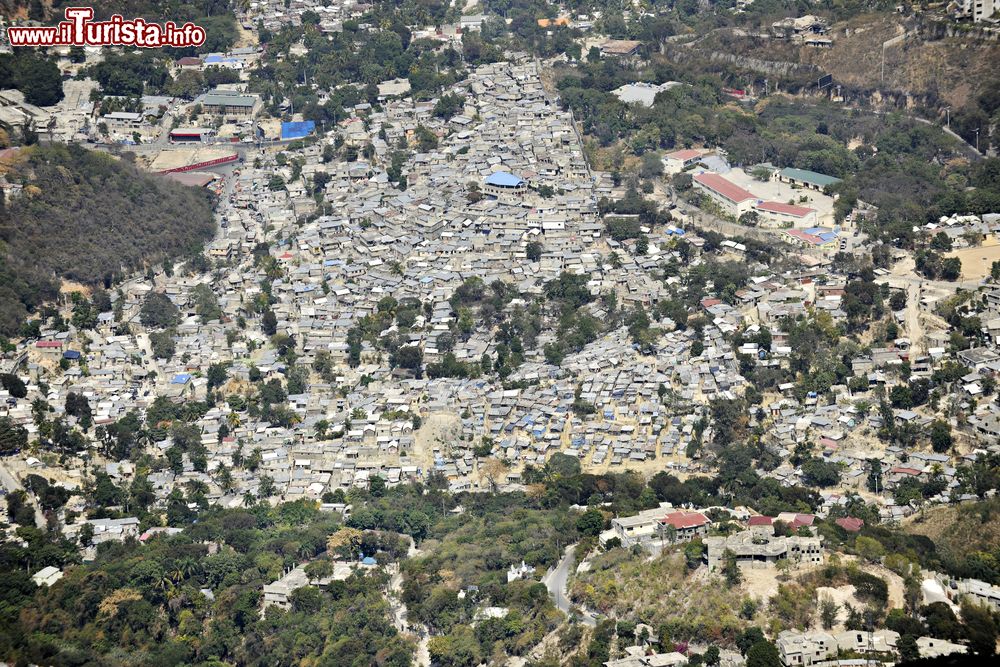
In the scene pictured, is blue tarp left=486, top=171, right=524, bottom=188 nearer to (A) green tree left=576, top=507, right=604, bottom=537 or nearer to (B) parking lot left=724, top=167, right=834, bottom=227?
(B) parking lot left=724, top=167, right=834, bottom=227

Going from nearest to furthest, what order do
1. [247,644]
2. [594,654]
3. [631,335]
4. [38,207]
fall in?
[594,654] < [247,644] < [631,335] < [38,207]

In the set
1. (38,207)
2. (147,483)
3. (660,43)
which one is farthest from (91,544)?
(660,43)

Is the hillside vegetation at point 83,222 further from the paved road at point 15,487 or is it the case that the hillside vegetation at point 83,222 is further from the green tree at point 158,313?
the paved road at point 15,487

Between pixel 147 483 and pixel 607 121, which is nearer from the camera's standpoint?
pixel 147 483

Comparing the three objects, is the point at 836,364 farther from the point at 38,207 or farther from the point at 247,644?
the point at 38,207

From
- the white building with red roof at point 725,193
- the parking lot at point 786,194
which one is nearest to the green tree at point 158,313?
the white building with red roof at point 725,193

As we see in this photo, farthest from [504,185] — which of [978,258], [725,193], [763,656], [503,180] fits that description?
[763,656]
